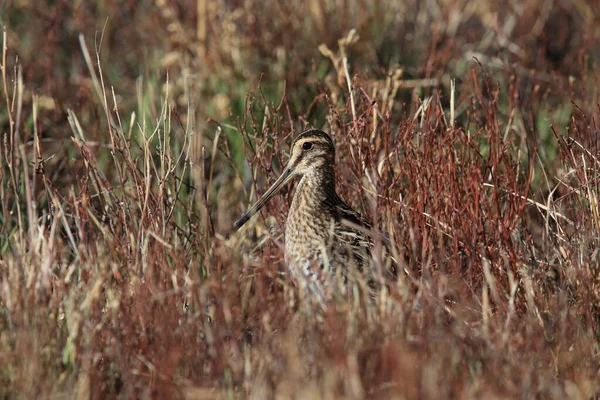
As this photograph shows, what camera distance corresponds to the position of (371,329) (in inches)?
115

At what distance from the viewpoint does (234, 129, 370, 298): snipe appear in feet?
12.1

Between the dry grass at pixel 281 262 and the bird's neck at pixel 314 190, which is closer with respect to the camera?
the dry grass at pixel 281 262

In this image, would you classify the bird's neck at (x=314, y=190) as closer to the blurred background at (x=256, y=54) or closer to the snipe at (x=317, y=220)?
the snipe at (x=317, y=220)

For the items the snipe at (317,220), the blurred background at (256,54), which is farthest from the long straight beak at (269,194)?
the blurred background at (256,54)

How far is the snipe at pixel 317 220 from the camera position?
370 centimetres

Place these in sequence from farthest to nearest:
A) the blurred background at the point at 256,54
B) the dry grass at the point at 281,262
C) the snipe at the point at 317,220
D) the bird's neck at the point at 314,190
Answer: the blurred background at the point at 256,54
the bird's neck at the point at 314,190
the snipe at the point at 317,220
the dry grass at the point at 281,262

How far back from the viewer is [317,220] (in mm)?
3879

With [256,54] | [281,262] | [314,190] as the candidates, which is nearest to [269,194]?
[314,190]

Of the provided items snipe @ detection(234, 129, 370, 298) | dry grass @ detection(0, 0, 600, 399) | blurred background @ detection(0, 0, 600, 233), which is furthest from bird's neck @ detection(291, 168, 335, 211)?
A: blurred background @ detection(0, 0, 600, 233)

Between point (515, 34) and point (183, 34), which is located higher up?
point (183, 34)

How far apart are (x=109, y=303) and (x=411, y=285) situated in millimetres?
960

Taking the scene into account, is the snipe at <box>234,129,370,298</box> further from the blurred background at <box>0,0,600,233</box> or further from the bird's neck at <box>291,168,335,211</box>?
the blurred background at <box>0,0,600,233</box>

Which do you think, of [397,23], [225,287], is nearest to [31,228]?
[225,287]

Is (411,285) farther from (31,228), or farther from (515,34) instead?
(515,34)
